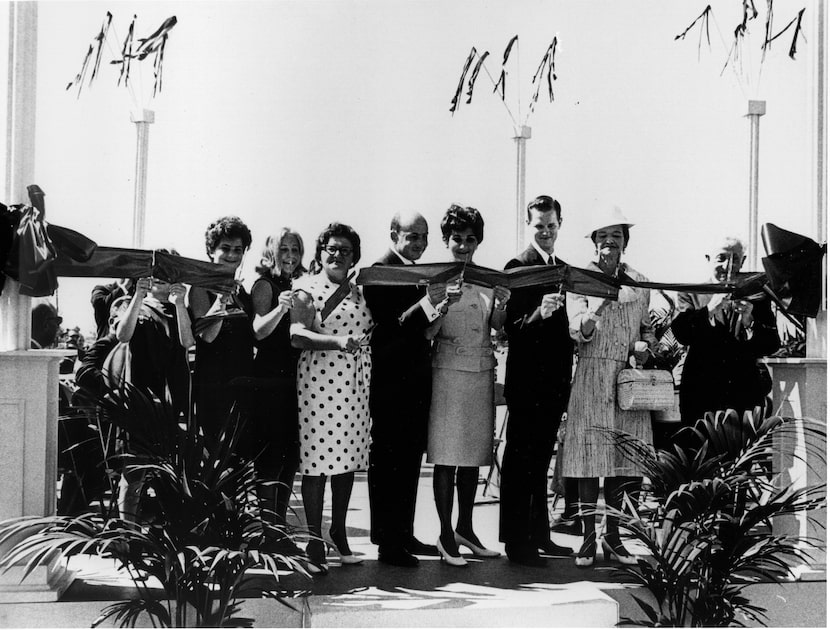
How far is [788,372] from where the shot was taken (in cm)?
525

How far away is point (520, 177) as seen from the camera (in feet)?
17.3

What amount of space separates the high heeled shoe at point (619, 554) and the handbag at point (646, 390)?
2.45 feet

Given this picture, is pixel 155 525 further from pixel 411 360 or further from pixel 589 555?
pixel 589 555

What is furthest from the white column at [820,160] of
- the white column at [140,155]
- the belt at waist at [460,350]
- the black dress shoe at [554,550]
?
the white column at [140,155]

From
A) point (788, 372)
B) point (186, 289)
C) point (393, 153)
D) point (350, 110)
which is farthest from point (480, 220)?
point (788, 372)

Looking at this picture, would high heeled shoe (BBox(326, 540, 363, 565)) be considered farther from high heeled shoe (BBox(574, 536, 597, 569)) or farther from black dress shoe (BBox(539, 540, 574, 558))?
high heeled shoe (BBox(574, 536, 597, 569))

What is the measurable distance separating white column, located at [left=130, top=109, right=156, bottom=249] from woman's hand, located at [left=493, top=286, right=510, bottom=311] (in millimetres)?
1898

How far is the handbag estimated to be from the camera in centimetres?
508

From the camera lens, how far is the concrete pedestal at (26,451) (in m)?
4.48


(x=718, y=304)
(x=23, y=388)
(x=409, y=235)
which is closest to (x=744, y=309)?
(x=718, y=304)

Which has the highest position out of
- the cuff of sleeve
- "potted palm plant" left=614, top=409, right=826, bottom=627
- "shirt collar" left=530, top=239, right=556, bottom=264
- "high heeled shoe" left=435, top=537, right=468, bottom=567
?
"shirt collar" left=530, top=239, right=556, bottom=264

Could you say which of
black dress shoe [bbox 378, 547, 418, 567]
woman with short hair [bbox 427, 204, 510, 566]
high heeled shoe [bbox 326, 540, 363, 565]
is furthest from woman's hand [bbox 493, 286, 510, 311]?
high heeled shoe [bbox 326, 540, 363, 565]

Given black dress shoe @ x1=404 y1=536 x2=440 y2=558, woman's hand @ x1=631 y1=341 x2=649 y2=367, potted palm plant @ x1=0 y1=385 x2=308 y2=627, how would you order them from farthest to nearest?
woman's hand @ x1=631 y1=341 x2=649 y2=367 → black dress shoe @ x1=404 y1=536 x2=440 y2=558 → potted palm plant @ x1=0 y1=385 x2=308 y2=627

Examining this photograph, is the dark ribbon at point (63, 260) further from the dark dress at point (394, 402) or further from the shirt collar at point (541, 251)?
the shirt collar at point (541, 251)
